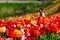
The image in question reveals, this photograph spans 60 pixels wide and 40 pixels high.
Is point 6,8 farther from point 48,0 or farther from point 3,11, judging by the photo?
point 48,0

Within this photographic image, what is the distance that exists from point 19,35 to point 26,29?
232 mm

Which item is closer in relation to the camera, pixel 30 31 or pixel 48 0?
pixel 30 31

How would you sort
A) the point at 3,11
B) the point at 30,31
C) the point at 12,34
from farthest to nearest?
the point at 3,11 < the point at 30,31 < the point at 12,34

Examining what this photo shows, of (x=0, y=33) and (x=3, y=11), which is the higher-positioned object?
(x=0, y=33)

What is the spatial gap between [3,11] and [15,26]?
748cm

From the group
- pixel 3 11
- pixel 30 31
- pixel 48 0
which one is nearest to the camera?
pixel 30 31

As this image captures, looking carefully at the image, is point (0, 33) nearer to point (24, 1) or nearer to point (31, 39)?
point (31, 39)

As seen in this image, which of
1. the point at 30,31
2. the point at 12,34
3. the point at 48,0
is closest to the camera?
the point at 12,34

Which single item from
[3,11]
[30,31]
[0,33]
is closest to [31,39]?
[30,31]

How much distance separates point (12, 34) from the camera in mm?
3451

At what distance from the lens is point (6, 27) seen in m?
3.80

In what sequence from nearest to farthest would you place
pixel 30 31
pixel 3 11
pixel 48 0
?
pixel 30 31 < pixel 3 11 < pixel 48 0

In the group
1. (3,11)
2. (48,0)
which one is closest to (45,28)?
(3,11)

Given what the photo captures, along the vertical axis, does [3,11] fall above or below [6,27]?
below
